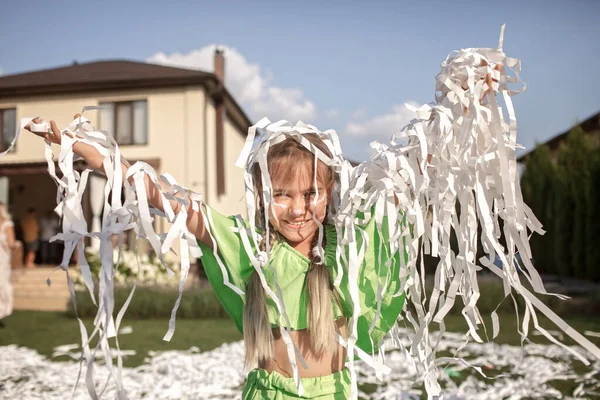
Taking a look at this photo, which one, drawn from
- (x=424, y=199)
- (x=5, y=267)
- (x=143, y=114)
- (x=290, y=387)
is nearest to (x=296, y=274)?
(x=290, y=387)

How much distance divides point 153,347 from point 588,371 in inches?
145

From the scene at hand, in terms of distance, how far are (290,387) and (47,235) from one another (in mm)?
13238

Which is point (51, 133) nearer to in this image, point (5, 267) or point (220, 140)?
point (5, 267)

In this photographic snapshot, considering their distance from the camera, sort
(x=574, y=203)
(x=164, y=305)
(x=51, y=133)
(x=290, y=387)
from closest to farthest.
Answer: (x=51, y=133) < (x=290, y=387) < (x=164, y=305) < (x=574, y=203)

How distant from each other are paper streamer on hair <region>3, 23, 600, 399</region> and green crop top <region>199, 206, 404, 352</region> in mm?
56

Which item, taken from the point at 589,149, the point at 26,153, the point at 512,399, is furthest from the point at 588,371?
the point at 26,153

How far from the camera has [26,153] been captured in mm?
12531


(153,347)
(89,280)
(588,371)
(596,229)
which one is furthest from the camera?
(596,229)

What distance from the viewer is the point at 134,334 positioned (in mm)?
5434

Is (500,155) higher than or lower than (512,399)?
higher

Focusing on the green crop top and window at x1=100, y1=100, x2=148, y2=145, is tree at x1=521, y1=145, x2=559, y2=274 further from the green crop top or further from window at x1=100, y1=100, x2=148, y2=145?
the green crop top

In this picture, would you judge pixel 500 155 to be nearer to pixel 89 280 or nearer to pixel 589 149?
pixel 89 280

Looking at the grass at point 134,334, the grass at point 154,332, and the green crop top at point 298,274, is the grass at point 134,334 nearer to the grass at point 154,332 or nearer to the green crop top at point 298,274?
the grass at point 154,332

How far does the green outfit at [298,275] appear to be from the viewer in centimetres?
148
